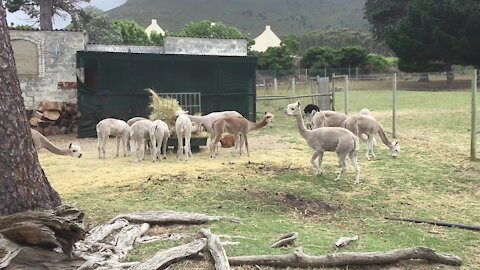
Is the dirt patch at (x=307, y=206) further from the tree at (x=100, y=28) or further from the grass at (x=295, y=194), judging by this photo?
the tree at (x=100, y=28)

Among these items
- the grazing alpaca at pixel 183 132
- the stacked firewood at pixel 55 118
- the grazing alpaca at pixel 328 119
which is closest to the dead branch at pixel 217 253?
the grazing alpaca at pixel 183 132

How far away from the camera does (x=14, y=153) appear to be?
4.91m

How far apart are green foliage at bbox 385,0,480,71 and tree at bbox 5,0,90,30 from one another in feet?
82.7

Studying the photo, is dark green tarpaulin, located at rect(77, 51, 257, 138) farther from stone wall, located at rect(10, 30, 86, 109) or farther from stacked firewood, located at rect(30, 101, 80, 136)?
stacked firewood, located at rect(30, 101, 80, 136)

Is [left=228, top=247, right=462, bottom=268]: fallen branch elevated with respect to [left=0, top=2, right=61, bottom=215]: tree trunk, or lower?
lower

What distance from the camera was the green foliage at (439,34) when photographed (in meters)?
39.8

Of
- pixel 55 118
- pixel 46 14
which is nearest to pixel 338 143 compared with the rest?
pixel 55 118

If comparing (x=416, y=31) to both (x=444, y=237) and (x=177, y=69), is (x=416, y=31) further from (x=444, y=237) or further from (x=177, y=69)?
(x=444, y=237)

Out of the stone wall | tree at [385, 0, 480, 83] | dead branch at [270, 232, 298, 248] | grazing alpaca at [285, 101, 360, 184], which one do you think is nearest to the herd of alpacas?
grazing alpaca at [285, 101, 360, 184]

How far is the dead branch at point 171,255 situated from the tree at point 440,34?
125 feet

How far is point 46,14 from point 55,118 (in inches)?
828

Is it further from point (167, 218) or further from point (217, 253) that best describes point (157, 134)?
point (217, 253)

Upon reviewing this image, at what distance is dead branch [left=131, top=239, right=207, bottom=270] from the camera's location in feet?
14.6

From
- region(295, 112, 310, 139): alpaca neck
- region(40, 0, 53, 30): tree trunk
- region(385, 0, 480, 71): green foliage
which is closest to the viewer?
region(295, 112, 310, 139): alpaca neck
